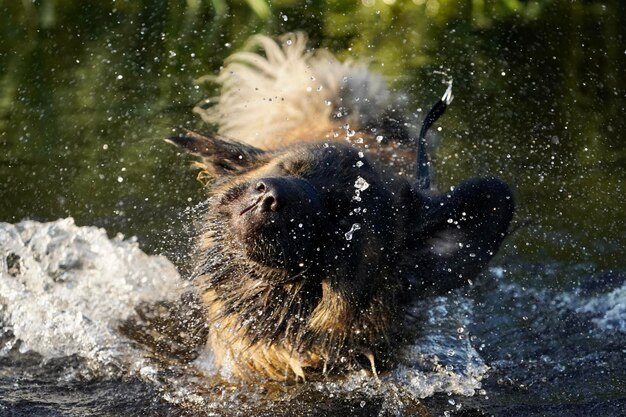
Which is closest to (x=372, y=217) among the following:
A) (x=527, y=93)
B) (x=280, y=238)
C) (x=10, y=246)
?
(x=280, y=238)

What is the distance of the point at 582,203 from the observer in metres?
6.88

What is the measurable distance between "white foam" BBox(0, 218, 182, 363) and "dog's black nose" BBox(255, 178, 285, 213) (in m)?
1.37

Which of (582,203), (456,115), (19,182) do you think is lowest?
(19,182)

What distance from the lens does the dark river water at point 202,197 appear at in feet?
14.1

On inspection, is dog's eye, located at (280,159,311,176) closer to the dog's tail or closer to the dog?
the dog

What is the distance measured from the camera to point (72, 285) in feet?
17.7

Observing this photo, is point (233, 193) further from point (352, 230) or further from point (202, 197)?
point (202, 197)

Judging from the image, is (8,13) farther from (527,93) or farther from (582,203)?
(582,203)

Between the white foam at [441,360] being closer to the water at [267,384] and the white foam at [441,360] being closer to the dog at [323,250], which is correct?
the water at [267,384]

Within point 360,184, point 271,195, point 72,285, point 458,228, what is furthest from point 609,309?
point 72,285

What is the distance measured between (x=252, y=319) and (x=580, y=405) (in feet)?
4.72

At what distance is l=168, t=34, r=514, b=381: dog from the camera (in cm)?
380

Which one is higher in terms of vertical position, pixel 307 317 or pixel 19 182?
pixel 19 182

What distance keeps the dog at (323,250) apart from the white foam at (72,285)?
71cm
